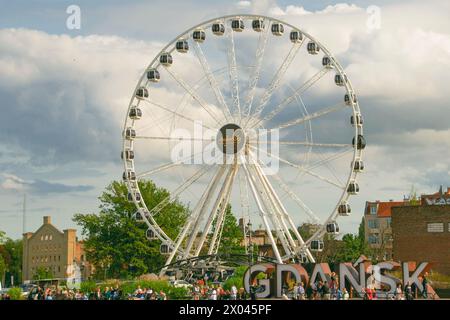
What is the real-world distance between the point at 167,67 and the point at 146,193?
41911 mm

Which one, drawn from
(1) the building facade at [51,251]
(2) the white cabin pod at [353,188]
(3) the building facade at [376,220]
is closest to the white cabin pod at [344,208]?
(2) the white cabin pod at [353,188]

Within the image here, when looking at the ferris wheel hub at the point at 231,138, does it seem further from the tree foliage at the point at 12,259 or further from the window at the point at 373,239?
the tree foliage at the point at 12,259

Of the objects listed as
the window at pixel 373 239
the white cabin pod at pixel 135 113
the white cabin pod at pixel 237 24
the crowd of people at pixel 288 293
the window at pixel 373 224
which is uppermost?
the white cabin pod at pixel 237 24

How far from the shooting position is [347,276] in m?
64.4

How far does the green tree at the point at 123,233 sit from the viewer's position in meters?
113

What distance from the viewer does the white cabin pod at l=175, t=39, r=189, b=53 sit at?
7812cm

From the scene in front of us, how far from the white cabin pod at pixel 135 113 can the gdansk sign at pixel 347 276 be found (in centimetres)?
1991

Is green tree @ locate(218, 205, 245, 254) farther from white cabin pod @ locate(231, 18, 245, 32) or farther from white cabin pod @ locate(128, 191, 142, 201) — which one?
white cabin pod @ locate(231, 18, 245, 32)

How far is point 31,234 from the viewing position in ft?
580

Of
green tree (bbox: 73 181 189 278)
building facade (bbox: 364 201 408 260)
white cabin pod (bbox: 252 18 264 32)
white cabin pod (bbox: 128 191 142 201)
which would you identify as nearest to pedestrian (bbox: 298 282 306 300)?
white cabin pod (bbox: 128 191 142 201)

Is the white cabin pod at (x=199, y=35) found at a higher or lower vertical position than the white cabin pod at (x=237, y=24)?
lower

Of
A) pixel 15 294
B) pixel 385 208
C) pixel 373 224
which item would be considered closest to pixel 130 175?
pixel 15 294
